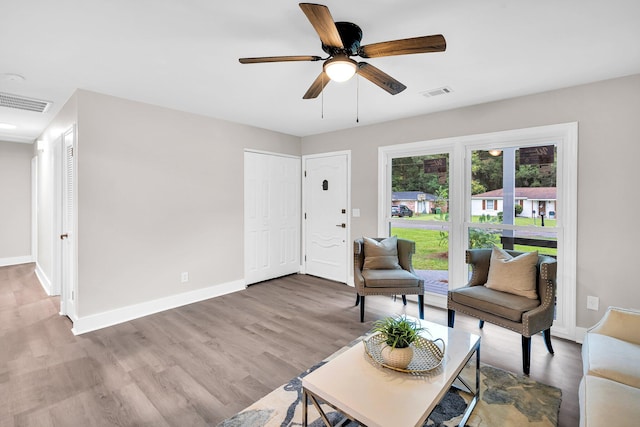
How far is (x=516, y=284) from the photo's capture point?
267 centimetres

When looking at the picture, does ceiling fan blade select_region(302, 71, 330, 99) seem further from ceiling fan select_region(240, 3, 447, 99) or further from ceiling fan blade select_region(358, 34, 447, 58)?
ceiling fan blade select_region(358, 34, 447, 58)

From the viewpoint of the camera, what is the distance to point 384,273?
338cm

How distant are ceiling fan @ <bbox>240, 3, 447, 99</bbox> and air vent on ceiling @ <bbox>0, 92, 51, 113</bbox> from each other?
10.2 ft

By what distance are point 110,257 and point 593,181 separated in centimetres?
485

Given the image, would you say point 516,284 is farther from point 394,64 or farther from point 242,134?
point 242,134

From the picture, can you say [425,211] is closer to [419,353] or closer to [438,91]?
[438,91]

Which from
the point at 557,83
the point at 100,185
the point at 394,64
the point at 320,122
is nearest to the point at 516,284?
the point at 557,83

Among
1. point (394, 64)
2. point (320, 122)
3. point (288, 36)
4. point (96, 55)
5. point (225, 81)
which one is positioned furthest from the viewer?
point (320, 122)

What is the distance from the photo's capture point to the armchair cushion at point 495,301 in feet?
8.02

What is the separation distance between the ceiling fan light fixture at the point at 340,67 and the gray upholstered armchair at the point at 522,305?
2.17m

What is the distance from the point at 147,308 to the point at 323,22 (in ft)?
11.5

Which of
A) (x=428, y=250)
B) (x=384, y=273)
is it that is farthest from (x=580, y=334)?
(x=384, y=273)

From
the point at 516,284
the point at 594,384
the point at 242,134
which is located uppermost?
the point at 242,134

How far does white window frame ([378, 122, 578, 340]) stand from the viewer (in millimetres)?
2922
